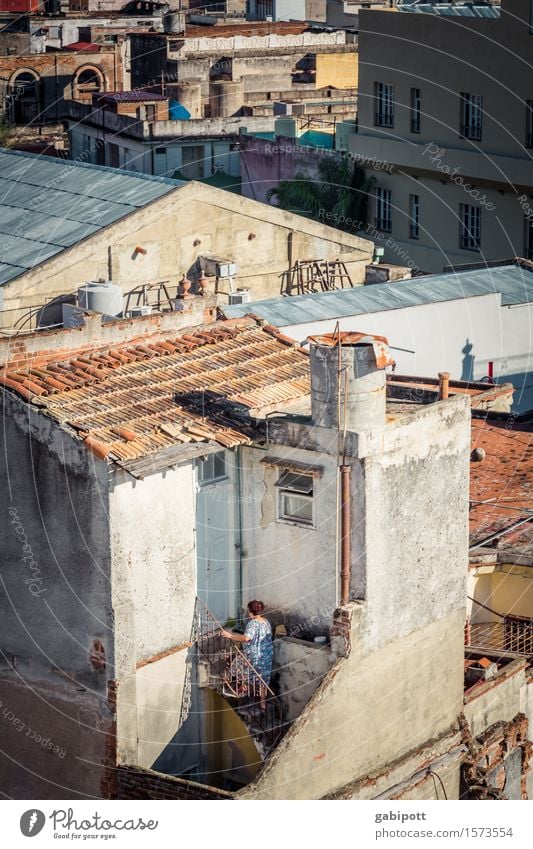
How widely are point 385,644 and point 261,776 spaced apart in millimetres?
2270

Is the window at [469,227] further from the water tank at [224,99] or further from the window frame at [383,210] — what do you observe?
the water tank at [224,99]

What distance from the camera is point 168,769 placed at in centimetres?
1783

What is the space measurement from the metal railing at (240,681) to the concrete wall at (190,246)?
1309cm

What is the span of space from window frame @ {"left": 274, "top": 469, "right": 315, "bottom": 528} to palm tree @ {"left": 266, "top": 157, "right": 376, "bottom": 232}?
3185 centimetres

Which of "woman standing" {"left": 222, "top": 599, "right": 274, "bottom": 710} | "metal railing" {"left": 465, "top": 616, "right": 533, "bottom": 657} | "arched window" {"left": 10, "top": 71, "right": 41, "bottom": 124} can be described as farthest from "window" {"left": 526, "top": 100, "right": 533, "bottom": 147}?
"woman standing" {"left": 222, "top": 599, "right": 274, "bottom": 710}

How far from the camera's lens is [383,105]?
1914 inches

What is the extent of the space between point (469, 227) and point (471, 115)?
3.11m

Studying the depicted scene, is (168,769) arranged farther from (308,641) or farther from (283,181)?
(283,181)

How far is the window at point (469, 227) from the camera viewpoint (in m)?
45.8

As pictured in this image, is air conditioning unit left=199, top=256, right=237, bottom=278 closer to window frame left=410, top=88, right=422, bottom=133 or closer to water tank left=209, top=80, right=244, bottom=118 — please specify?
window frame left=410, top=88, right=422, bottom=133

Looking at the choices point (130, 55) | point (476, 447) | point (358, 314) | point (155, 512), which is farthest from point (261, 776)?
point (130, 55)

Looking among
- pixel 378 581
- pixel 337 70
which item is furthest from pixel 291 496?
pixel 337 70

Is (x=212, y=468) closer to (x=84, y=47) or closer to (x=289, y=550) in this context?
(x=289, y=550)

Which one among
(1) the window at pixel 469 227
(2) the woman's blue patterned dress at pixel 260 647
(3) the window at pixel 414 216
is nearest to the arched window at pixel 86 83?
(3) the window at pixel 414 216
